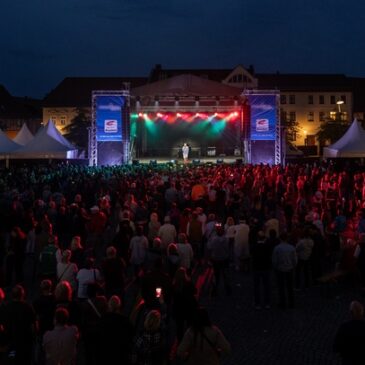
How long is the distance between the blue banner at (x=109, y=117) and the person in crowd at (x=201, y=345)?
2787cm

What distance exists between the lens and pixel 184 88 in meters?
32.8

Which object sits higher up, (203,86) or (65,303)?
(203,86)

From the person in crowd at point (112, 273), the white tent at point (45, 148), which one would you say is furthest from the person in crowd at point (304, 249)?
the white tent at point (45, 148)

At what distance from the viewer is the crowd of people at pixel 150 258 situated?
5875 millimetres

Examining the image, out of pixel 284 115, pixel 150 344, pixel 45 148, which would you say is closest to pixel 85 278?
pixel 150 344

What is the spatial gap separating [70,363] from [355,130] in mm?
24588

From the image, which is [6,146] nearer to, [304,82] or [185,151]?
[185,151]

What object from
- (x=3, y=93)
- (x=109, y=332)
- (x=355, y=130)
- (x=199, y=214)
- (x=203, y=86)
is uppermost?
(x=3, y=93)

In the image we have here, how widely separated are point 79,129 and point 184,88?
109 feet

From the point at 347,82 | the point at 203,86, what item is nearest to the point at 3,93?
the point at 347,82

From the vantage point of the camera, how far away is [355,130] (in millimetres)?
28281

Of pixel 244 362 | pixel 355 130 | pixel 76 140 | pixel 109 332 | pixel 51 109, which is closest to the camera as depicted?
pixel 109 332

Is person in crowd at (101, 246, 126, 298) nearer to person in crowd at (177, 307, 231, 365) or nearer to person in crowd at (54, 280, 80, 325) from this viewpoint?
person in crowd at (54, 280, 80, 325)

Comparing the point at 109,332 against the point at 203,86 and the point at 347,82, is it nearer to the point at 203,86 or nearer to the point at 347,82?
the point at 203,86
